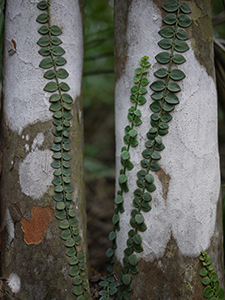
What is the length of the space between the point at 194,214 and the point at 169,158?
190mm

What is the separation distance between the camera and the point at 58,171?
2.71 ft

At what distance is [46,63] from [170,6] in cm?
44

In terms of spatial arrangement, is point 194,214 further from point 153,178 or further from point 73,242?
point 73,242

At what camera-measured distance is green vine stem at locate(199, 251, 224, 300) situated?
2.58ft

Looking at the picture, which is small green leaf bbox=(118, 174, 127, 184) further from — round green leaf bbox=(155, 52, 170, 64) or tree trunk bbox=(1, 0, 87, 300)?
round green leaf bbox=(155, 52, 170, 64)

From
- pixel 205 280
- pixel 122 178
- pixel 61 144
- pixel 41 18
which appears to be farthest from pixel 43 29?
pixel 205 280

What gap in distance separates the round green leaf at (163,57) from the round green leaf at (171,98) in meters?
0.10

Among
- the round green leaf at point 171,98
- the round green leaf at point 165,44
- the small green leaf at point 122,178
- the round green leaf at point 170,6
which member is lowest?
the small green leaf at point 122,178

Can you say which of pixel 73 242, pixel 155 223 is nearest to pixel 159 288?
pixel 155 223

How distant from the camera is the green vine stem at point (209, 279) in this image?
79 centimetres

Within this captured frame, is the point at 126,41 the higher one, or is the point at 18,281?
the point at 126,41

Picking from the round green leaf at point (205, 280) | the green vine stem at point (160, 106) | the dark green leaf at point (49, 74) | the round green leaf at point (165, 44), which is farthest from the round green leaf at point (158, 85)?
the round green leaf at point (205, 280)

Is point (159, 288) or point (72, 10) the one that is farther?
point (72, 10)

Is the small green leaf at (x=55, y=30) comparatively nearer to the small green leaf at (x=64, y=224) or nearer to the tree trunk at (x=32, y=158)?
the tree trunk at (x=32, y=158)
